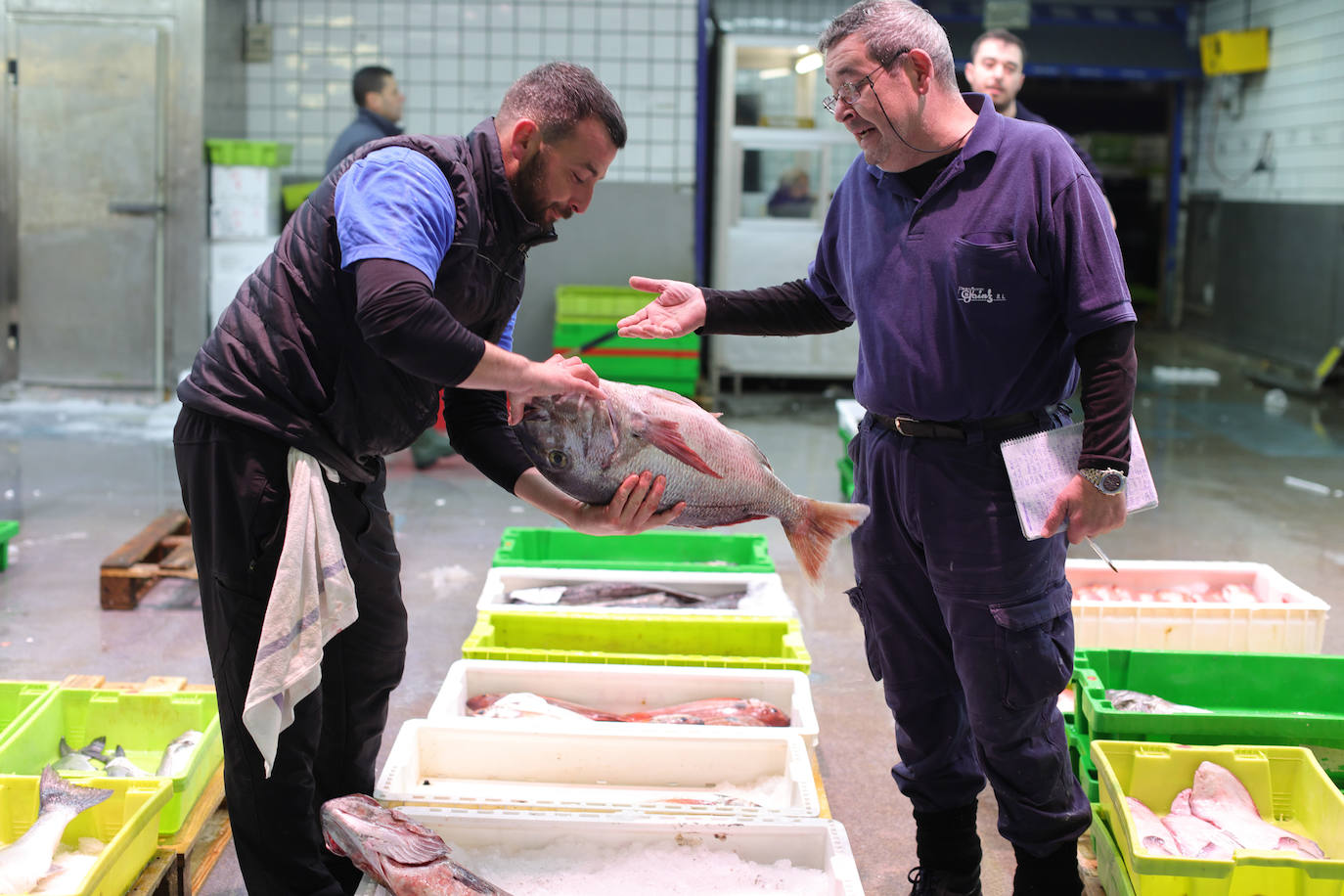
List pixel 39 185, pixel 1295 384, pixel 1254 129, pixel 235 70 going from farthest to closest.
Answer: pixel 1254 129 < pixel 1295 384 < pixel 235 70 < pixel 39 185

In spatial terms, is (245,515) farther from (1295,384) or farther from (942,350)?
(1295,384)

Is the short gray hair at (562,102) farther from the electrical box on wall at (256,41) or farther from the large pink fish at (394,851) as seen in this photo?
the electrical box on wall at (256,41)

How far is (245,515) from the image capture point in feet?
7.54

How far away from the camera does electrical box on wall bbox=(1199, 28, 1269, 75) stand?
12.6m

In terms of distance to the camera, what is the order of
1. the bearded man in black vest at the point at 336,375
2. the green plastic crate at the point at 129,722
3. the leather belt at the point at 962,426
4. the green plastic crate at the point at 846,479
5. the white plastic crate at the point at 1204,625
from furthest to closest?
the green plastic crate at the point at 846,479, the white plastic crate at the point at 1204,625, the green plastic crate at the point at 129,722, the leather belt at the point at 962,426, the bearded man in black vest at the point at 336,375

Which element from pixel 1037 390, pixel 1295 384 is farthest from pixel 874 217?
pixel 1295 384

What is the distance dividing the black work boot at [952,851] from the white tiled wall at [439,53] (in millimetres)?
7785

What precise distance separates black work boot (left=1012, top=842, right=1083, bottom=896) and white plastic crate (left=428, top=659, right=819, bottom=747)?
83 centimetres

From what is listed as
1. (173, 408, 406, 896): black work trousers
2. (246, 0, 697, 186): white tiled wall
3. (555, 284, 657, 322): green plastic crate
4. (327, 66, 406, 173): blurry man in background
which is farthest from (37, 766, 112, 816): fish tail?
(246, 0, 697, 186): white tiled wall

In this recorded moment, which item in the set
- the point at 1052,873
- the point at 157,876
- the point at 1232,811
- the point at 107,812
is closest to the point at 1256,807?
the point at 1232,811

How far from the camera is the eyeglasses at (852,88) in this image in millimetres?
2455

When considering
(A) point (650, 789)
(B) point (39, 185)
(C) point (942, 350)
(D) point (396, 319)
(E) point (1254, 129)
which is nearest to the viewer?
(D) point (396, 319)

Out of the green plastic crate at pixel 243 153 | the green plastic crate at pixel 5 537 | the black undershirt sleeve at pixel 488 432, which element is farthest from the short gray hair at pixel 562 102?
the green plastic crate at pixel 243 153

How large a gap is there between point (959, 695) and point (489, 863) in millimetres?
1084
